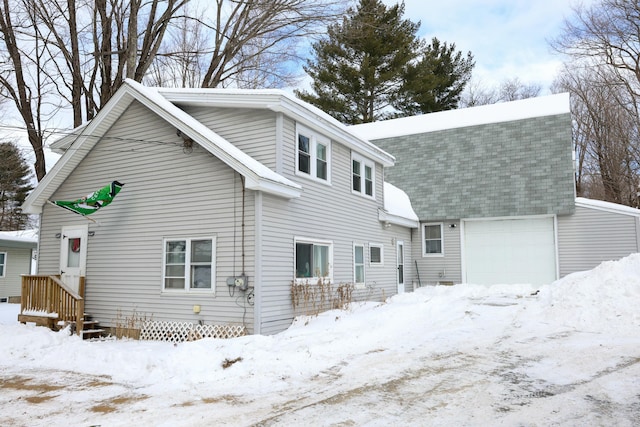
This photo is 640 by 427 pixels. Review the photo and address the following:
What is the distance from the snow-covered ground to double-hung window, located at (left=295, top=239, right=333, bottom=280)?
41.6 inches

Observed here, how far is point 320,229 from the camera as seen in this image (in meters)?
11.9

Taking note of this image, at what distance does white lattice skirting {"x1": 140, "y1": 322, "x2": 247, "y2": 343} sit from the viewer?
959 centimetres

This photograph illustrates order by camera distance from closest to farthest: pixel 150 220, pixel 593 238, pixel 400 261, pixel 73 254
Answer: pixel 150 220, pixel 73 254, pixel 593 238, pixel 400 261

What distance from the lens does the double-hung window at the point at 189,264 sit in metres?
10.2

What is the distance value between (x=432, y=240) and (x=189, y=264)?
38.5ft

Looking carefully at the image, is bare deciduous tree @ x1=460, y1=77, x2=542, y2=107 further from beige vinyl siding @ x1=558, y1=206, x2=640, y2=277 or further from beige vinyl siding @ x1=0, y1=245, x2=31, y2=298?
beige vinyl siding @ x1=0, y1=245, x2=31, y2=298

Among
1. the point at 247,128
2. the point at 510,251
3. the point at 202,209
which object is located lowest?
the point at 510,251

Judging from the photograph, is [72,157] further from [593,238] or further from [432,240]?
[593,238]

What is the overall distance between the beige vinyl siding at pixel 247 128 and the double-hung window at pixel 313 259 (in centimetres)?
201

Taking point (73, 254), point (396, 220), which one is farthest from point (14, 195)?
point (396, 220)

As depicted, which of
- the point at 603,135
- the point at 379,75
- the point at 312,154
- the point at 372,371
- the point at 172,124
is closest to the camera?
the point at 372,371

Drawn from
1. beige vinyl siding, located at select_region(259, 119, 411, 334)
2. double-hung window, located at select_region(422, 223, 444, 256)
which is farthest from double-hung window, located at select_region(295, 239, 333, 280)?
double-hung window, located at select_region(422, 223, 444, 256)

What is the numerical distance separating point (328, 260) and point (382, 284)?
3618 mm

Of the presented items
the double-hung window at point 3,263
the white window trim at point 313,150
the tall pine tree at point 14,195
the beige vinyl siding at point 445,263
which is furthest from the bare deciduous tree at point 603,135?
the tall pine tree at point 14,195
